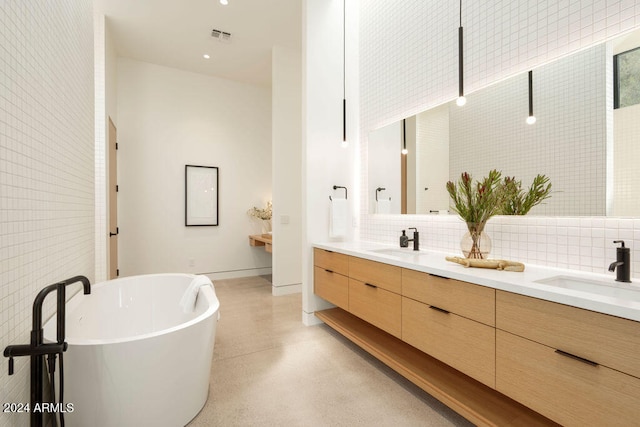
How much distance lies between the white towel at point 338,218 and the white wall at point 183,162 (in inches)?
103

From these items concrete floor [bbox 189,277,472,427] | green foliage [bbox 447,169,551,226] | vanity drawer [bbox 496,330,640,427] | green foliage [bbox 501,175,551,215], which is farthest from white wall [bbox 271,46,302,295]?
vanity drawer [bbox 496,330,640,427]

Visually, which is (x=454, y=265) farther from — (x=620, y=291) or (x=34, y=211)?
(x=34, y=211)

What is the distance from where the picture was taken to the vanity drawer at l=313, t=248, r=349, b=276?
8.28ft

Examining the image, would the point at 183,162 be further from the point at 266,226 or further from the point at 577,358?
the point at 577,358

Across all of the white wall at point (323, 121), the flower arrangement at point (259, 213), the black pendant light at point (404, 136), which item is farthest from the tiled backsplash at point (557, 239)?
the flower arrangement at point (259, 213)

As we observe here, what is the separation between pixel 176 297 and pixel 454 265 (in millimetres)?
2382

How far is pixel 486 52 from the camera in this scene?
201 centimetres

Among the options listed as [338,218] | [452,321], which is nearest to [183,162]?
[338,218]

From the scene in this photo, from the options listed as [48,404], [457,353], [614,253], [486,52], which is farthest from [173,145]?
[614,253]

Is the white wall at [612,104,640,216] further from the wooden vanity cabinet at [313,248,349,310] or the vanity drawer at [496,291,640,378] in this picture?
the wooden vanity cabinet at [313,248,349,310]

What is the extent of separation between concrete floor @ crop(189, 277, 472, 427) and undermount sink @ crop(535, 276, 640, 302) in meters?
0.91

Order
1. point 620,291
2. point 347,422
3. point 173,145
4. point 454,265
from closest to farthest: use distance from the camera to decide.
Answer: point 620,291 < point 347,422 < point 454,265 < point 173,145

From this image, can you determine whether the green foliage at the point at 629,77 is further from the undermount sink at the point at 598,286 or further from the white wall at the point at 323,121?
the white wall at the point at 323,121

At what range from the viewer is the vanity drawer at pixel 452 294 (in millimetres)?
1375
